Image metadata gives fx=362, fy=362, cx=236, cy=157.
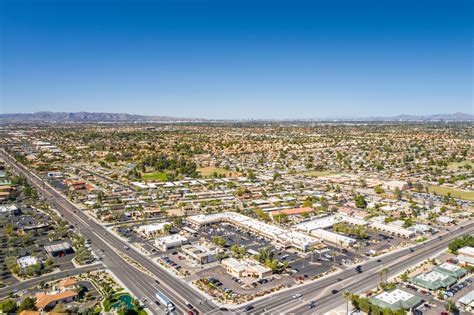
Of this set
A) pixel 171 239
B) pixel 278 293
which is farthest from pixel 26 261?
pixel 278 293

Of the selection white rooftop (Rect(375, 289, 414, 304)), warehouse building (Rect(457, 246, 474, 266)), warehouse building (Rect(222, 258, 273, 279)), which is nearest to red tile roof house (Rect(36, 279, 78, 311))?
warehouse building (Rect(222, 258, 273, 279))

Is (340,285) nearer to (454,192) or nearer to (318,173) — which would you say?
(454,192)

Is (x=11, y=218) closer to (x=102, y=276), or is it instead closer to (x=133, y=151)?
(x=102, y=276)

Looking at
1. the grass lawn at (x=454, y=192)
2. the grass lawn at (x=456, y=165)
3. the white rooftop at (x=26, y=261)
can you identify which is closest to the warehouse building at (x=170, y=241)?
the white rooftop at (x=26, y=261)

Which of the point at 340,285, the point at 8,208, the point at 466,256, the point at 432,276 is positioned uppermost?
the point at 8,208

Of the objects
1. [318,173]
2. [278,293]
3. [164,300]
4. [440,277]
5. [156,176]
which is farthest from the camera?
[318,173]

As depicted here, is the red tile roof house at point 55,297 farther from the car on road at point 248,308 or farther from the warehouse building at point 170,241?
the car on road at point 248,308
